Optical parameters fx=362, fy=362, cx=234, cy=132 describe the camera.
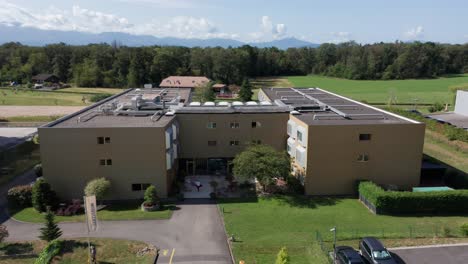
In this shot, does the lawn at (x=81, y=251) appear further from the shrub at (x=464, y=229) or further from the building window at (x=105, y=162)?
the shrub at (x=464, y=229)

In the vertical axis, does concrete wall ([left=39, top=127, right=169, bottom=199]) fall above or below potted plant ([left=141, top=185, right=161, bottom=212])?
above

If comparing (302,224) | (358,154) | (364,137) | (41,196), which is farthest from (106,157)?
(364,137)

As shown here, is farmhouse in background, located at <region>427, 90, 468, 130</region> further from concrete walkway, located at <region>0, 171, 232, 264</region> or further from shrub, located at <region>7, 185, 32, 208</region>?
shrub, located at <region>7, 185, 32, 208</region>

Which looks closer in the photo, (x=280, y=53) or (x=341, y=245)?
(x=341, y=245)

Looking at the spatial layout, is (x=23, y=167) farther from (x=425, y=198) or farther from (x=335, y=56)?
(x=335, y=56)

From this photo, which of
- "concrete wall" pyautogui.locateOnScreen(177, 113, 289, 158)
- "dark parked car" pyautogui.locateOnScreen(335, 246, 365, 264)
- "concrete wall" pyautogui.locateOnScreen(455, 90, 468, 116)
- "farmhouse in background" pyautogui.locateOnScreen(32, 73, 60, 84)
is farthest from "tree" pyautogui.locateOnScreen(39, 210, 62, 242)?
"farmhouse in background" pyautogui.locateOnScreen(32, 73, 60, 84)

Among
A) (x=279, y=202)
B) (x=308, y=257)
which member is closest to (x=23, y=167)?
(x=279, y=202)

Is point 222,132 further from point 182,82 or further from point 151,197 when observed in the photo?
point 182,82

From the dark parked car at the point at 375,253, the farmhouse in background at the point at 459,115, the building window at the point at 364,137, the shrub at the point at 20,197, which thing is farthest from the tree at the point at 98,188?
the farmhouse in background at the point at 459,115
